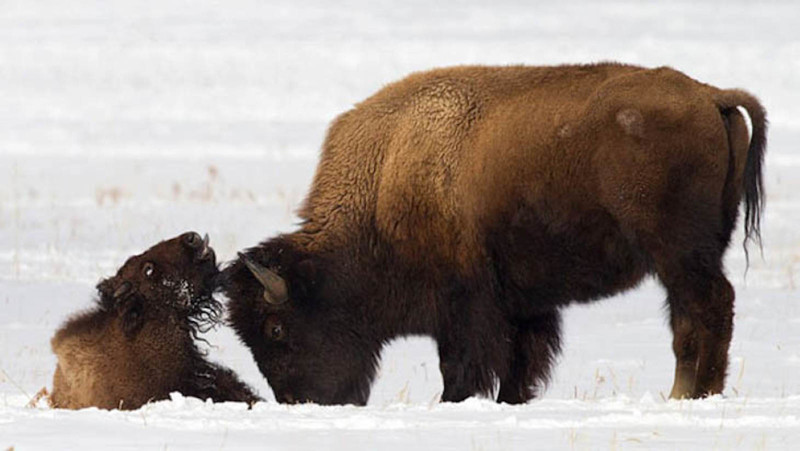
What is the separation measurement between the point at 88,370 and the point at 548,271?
2164 mm

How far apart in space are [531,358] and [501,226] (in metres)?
0.76

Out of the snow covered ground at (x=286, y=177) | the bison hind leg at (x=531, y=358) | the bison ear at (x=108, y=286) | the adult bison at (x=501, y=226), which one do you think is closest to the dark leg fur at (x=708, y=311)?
the adult bison at (x=501, y=226)

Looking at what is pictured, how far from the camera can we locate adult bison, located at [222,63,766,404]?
7.15m

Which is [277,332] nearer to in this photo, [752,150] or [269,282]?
[269,282]

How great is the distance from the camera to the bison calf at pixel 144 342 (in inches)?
282

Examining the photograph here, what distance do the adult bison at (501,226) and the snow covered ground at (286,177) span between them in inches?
14.9

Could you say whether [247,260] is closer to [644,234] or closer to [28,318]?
[644,234]

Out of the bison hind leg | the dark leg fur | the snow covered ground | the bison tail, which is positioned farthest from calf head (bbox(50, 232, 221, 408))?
the bison tail

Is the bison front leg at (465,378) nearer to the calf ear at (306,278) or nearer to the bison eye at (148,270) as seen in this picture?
the calf ear at (306,278)

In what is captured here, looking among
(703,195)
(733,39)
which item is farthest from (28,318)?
(733,39)

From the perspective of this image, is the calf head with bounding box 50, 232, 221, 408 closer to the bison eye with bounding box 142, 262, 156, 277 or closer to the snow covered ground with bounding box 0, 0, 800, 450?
the bison eye with bounding box 142, 262, 156, 277

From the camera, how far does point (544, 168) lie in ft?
24.6

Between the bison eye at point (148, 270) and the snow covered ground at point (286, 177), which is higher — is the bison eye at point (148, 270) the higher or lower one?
the higher one

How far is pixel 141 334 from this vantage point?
7.29 metres
